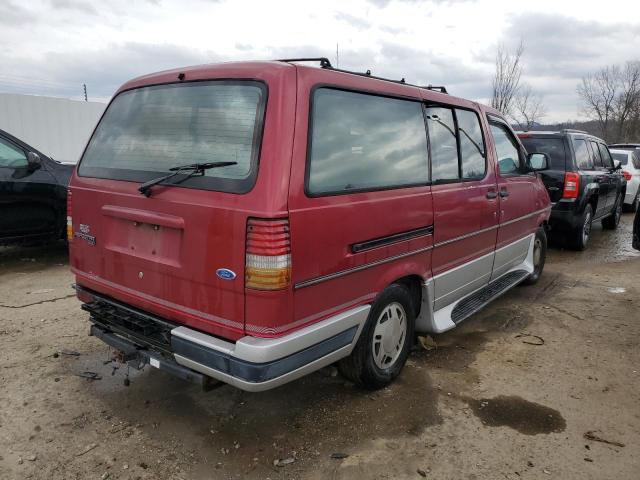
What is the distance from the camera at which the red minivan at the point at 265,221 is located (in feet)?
7.61

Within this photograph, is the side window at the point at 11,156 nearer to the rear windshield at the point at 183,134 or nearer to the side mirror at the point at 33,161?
the side mirror at the point at 33,161

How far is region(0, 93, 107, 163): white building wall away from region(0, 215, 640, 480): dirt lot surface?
12644mm

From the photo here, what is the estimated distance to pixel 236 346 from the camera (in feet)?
7.64

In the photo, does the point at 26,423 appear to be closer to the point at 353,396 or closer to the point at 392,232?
the point at 353,396

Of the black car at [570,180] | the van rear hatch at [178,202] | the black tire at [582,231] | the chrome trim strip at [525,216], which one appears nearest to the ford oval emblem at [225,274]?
the van rear hatch at [178,202]

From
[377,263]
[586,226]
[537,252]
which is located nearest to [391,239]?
[377,263]

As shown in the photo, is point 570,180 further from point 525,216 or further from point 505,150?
point 505,150

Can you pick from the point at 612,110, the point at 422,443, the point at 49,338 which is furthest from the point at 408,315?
the point at 612,110

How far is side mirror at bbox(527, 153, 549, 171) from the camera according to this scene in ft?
16.4

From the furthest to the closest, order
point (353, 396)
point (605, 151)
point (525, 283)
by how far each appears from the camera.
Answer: point (605, 151) < point (525, 283) < point (353, 396)

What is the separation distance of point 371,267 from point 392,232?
0.26 meters

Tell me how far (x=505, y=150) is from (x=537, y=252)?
168 cm

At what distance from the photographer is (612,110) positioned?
1451 inches

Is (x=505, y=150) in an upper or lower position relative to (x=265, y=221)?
upper
